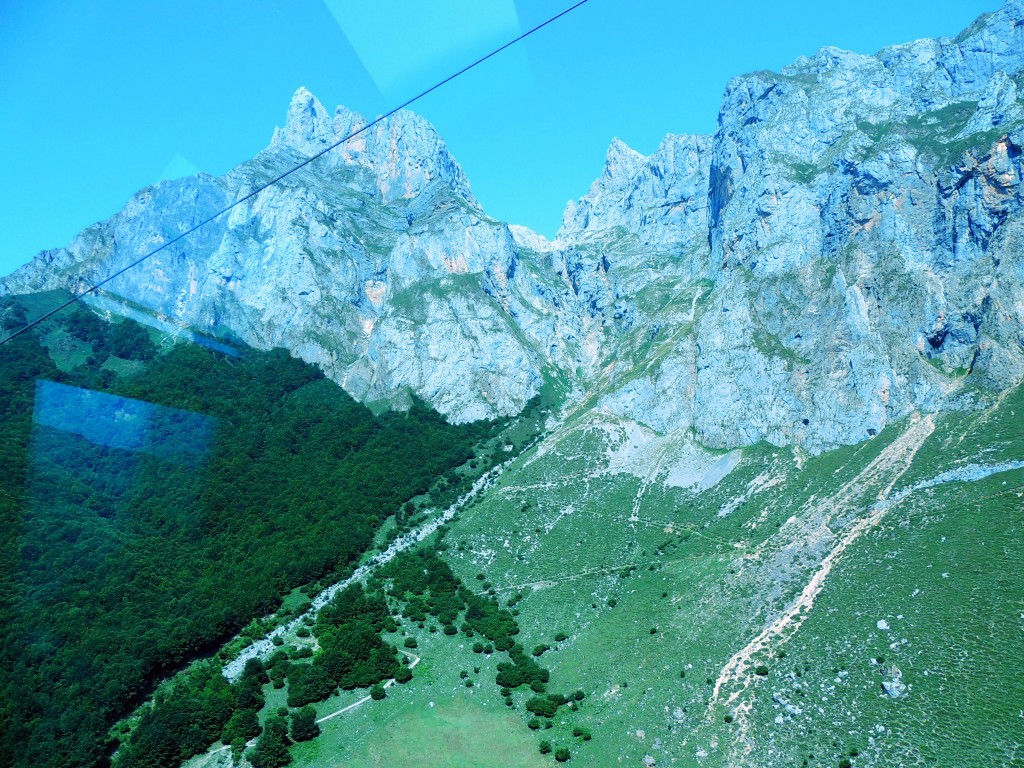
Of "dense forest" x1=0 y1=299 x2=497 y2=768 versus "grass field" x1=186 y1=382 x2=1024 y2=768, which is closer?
"grass field" x1=186 y1=382 x2=1024 y2=768

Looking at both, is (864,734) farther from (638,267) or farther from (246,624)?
(638,267)

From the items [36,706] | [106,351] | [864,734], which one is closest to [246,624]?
[36,706]

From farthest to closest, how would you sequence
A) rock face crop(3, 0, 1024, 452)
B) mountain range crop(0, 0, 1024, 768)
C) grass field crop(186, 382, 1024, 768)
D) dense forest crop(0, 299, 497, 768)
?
rock face crop(3, 0, 1024, 452) → dense forest crop(0, 299, 497, 768) → mountain range crop(0, 0, 1024, 768) → grass field crop(186, 382, 1024, 768)

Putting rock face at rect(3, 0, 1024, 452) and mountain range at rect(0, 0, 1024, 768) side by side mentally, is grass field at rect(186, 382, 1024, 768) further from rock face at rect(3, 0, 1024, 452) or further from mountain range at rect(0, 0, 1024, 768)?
rock face at rect(3, 0, 1024, 452)

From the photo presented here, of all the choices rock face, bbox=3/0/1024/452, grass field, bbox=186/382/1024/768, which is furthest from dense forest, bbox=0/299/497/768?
rock face, bbox=3/0/1024/452

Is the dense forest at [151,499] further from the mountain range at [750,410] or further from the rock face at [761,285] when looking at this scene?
the rock face at [761,285]

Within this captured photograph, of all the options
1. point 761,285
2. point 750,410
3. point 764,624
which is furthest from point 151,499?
point 761,285

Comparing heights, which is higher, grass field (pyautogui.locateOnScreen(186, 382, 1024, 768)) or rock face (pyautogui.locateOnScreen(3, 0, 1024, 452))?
rock face (pyautogui.locateOnScreen(3, 0, 1024, 452))

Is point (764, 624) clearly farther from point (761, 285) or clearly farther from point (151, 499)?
point (151, 499)
